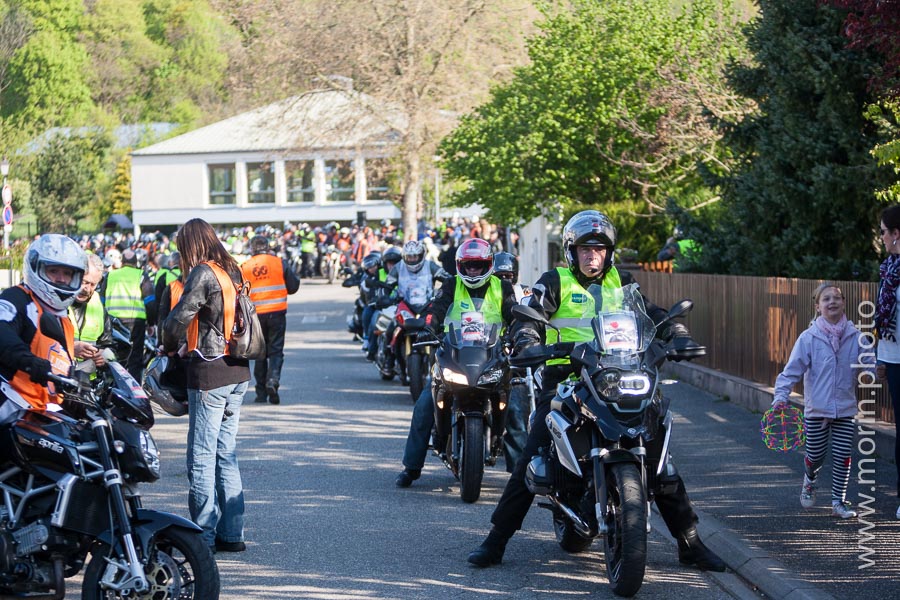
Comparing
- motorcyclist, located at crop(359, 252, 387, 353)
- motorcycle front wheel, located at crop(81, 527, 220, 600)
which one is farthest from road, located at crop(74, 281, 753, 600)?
motorcyclist, located at crop(359, 252, 387, 353)

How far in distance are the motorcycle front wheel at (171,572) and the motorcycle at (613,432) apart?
75.3 inches

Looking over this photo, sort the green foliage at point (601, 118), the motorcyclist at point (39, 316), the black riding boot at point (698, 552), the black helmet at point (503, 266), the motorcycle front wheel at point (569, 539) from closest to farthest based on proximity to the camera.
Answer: the motorcyclist at point (39, 316)
the black riding boot at point (698, 552)
the motorcycle front wheel at point (569, 539)
the black helmet at point (503, 266)
the green foliage at point (601, 118)

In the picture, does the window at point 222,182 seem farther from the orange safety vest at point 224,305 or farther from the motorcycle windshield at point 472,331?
the orange safety vest at point 224,305

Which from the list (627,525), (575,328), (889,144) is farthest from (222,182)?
(627,525)

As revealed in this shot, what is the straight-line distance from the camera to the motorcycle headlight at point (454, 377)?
9.61 m

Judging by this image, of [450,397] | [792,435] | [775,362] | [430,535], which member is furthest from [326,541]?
[775,362]

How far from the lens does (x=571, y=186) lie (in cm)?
2834

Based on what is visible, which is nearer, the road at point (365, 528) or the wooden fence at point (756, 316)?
the road at point (365, 528)

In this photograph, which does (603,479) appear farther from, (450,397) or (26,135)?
(26,135)

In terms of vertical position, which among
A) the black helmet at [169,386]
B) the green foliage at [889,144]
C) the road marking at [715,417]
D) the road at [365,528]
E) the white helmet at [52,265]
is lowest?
the road at [365,528]

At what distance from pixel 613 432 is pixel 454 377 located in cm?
311

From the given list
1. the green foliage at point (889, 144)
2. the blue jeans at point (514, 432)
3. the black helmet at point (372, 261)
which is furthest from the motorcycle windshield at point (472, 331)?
the black helmet at point (372, 261)

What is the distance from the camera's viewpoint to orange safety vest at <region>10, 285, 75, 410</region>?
6527 millimetres

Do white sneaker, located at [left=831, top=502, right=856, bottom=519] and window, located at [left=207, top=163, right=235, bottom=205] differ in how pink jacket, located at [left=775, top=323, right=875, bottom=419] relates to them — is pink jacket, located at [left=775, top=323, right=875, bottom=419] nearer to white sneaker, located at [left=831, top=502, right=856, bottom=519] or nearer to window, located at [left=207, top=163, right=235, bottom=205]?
white sneaker, located at [left=831, top=502, right=856, bottom=519]
